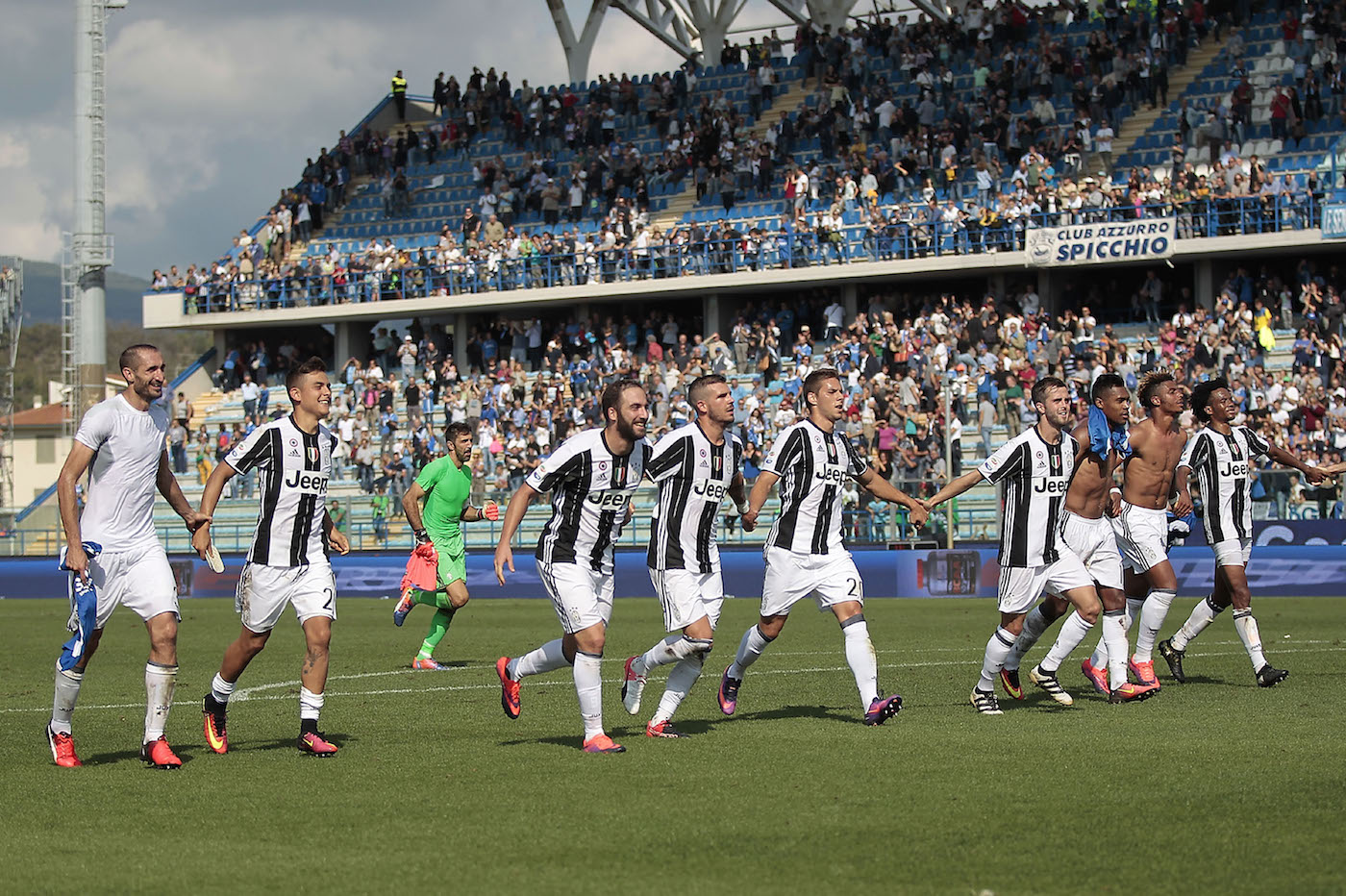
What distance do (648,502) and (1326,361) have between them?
1257cm

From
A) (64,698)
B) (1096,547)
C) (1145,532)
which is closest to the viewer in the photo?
(64,698)

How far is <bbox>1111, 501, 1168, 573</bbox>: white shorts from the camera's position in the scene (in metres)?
13.0

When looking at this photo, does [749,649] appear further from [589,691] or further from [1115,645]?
[1115,645]

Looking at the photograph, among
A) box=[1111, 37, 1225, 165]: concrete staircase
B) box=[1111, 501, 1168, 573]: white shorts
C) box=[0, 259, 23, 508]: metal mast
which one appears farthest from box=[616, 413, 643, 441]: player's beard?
box=[0, 259, 23, 508]: metal mast

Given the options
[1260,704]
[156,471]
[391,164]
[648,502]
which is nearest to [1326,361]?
[648,502]

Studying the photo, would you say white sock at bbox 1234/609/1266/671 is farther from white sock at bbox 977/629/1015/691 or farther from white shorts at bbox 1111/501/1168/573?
white sock at bbox 977/629/1015/691

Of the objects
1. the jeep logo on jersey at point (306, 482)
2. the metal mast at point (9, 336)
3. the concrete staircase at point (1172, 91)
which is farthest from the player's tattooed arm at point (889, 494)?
the metal mast at point (9, 336)

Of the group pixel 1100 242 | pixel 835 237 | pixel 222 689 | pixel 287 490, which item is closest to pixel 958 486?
pixel 287 490

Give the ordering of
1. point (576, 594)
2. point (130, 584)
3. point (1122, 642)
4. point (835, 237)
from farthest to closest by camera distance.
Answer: point (835, 237), point (1122, 642), point (576, 594), point (130, 584)

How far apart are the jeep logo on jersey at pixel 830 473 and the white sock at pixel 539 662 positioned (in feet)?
6.60

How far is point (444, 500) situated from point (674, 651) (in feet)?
22.3

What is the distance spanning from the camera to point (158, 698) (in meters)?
9.62

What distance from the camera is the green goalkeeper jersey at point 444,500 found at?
54.6 ft

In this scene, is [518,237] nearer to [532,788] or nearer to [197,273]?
[197,273]
